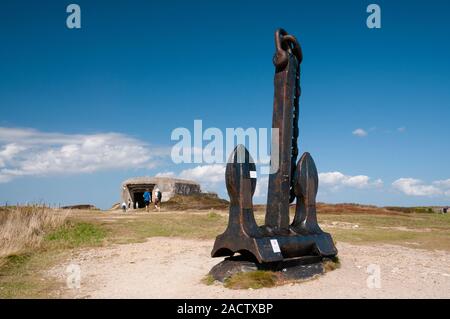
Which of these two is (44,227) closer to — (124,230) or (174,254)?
(124,230)

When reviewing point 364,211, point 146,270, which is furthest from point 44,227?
point 364,211

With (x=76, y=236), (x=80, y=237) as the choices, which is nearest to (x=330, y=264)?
(x=80, y=237)

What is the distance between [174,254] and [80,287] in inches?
90.5

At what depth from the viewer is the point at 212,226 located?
12633 millimetres

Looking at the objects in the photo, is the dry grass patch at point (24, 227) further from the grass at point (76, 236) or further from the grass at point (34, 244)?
the grass at point (76, 236)

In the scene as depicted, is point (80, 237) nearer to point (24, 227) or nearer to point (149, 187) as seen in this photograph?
point (24, 227)

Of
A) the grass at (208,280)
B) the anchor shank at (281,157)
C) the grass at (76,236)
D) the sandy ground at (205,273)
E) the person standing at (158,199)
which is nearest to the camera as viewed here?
the sandy ground at (205,273)

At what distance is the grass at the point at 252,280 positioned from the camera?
4894mm

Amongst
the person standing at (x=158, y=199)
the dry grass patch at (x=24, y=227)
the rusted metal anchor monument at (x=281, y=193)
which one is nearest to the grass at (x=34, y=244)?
the dry grass patch at (x=24, y=227)

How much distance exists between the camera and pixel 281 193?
5.82 meters

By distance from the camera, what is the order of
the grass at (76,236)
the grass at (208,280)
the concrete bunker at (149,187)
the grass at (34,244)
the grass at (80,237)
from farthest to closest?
the concrete bunker at (149,187) < the grass at (76,236) < the grass at (34,244) < the grass at (80,237) < the grass at (208,280)

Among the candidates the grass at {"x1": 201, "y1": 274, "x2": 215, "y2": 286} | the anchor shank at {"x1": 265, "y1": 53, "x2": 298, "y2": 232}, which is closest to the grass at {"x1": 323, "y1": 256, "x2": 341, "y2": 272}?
the anchor shank at {"x1": 265, "y1": 53, "x2": 298, "y2": 232}

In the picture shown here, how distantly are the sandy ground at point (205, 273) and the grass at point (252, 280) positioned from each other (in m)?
0.10

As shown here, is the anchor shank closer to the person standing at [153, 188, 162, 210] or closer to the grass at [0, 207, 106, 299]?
the grass at [0, 207, 106, 299]
